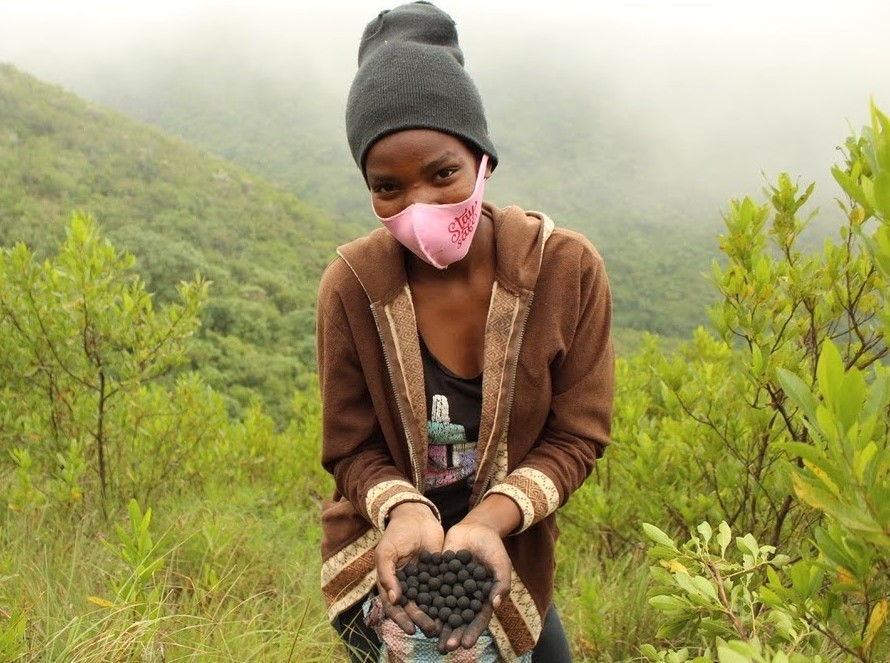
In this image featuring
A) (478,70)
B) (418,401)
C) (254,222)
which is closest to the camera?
(418,401)

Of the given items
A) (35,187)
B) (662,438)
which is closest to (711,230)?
(35,187)

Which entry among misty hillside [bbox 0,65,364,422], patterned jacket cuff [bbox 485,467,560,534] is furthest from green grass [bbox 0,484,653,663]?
misty hillside [bbox 0,65,364,422]

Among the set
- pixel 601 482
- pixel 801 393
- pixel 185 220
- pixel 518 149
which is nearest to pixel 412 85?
pixel 801 393

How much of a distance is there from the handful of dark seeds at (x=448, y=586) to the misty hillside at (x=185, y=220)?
12.8 m

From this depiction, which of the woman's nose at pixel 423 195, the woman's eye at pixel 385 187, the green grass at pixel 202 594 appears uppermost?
the woman's eye at pixel 385 187

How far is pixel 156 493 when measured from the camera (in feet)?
14.2

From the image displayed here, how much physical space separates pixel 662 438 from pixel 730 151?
83.8m

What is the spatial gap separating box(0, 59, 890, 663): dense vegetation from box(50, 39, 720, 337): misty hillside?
3345 cm

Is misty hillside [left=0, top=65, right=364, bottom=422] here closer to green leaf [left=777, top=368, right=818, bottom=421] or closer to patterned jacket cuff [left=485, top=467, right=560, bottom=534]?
patterned jacket cuff [left=485, top=467, right=560, bottom=534]

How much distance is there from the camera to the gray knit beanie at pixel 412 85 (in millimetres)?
1635

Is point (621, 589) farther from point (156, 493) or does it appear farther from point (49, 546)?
point (156, 493)

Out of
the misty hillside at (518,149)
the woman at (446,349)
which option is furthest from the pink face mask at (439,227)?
the misty hillside at (518,149)

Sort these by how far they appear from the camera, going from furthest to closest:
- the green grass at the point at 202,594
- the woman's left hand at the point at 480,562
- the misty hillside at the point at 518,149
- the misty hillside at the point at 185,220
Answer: the misty hillside at the point at 518,149, the misty hillside at the point at 185,220, the green grass at the point at 202,594, the woman's left hand at the point at 480,562

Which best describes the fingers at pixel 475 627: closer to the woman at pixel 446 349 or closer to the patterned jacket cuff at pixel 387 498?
the woman at pixel 446 349
